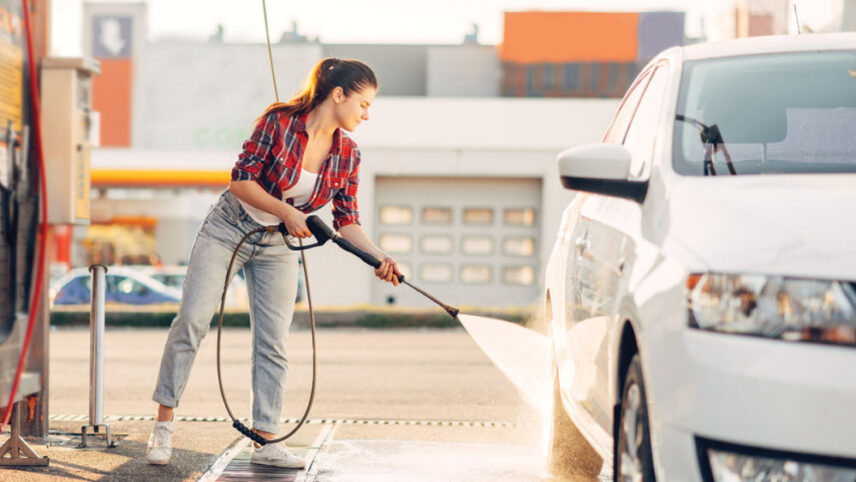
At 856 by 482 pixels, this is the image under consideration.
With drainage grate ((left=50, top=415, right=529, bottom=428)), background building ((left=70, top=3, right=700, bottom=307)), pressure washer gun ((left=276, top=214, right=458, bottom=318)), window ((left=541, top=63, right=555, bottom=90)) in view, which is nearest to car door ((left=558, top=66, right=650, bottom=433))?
pressure washer gun ((left=276, top=214, right=458, bottom=318))

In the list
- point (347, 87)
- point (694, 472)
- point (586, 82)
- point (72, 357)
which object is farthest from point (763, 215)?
point (586, 82)

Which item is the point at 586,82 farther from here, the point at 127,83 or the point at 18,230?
the point at 18,230

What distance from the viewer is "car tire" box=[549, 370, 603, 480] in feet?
17.8

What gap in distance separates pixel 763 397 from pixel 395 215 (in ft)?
85.8

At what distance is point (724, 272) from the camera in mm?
3014

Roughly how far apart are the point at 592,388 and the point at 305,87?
6.89ft

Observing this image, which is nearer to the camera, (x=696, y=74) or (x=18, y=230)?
(x=696, y=74)

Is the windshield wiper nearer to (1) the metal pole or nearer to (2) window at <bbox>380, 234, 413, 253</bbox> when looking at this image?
(1) the metal pole

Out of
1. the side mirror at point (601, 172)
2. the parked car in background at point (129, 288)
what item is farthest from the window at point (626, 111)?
the parked car in background at point (129, 288)

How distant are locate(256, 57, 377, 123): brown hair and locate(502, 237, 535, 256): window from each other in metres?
23.5

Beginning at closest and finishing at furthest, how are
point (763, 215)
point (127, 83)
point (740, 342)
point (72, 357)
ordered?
point (740, 342) < point (763, 215) < point (72, 357) < point (127, 83)

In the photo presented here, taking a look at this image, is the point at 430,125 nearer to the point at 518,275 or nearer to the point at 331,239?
the point at 518,275

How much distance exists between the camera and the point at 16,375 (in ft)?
15.9

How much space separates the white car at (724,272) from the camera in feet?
9.36
